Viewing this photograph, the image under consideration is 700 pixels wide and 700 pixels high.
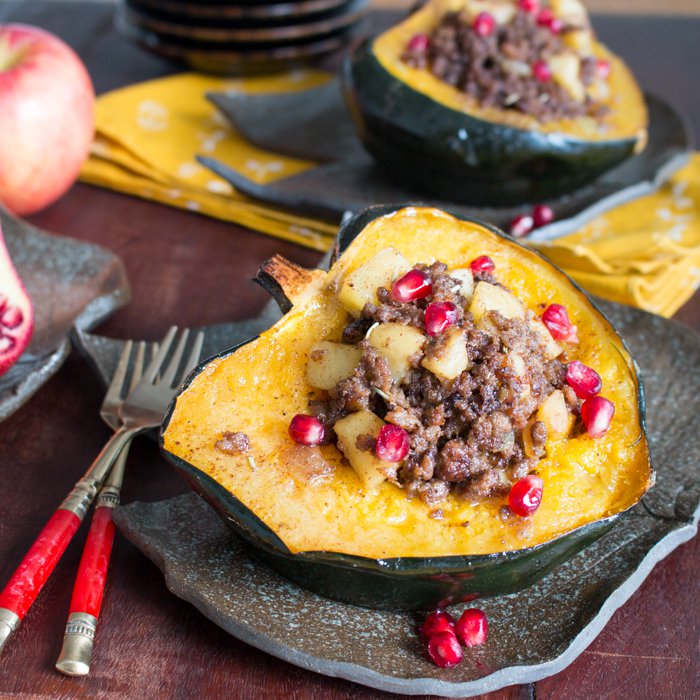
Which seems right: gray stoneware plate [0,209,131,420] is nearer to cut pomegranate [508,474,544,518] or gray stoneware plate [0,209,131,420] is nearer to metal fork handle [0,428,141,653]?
metal fork handle [0,428,141,653]

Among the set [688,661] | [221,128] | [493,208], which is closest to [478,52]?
[493,208]

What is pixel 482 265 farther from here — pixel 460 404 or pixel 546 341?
pixel 460 404

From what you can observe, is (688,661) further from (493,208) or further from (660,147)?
(660,147)

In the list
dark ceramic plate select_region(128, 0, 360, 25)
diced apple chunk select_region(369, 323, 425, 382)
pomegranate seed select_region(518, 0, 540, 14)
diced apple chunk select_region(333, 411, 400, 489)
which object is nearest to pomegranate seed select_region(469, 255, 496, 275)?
diced apple chunk select_region(369, 323, 425, 382)

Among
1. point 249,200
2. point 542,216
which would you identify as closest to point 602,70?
point 542,216

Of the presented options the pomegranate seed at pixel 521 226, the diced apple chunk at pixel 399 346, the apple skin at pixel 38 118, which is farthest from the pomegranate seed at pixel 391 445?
Result: the apple skin at pixel 38 118

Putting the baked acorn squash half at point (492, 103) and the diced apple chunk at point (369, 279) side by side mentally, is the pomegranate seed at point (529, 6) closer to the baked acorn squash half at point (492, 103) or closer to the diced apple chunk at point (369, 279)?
the baked acorn squash half at point (492, 103)
